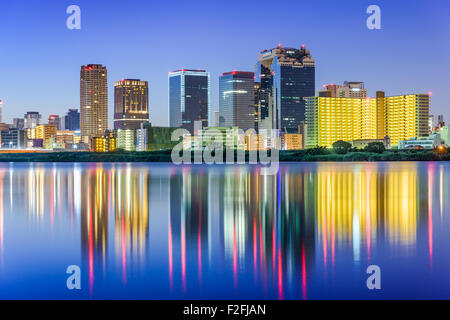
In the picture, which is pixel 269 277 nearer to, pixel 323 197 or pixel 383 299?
pixel 383 299

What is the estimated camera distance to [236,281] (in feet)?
33.3

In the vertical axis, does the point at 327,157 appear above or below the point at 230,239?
below

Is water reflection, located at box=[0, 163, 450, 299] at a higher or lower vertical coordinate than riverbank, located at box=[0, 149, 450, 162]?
higher

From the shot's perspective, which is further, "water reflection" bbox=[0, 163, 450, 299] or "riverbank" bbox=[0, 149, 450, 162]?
"riverbank" bbox=[0, 149, 450, 162]

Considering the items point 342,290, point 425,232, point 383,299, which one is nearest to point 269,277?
point 342,290

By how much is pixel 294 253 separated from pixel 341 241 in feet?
7.67

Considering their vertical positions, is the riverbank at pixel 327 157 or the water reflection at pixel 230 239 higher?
the water reflection at pixel 230 239

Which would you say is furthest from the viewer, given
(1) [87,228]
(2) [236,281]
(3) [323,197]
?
(3) [323,197]

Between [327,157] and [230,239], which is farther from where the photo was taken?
[327,157]

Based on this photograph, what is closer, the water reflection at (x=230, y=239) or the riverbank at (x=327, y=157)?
the water reflection at (x=230, y=239)
